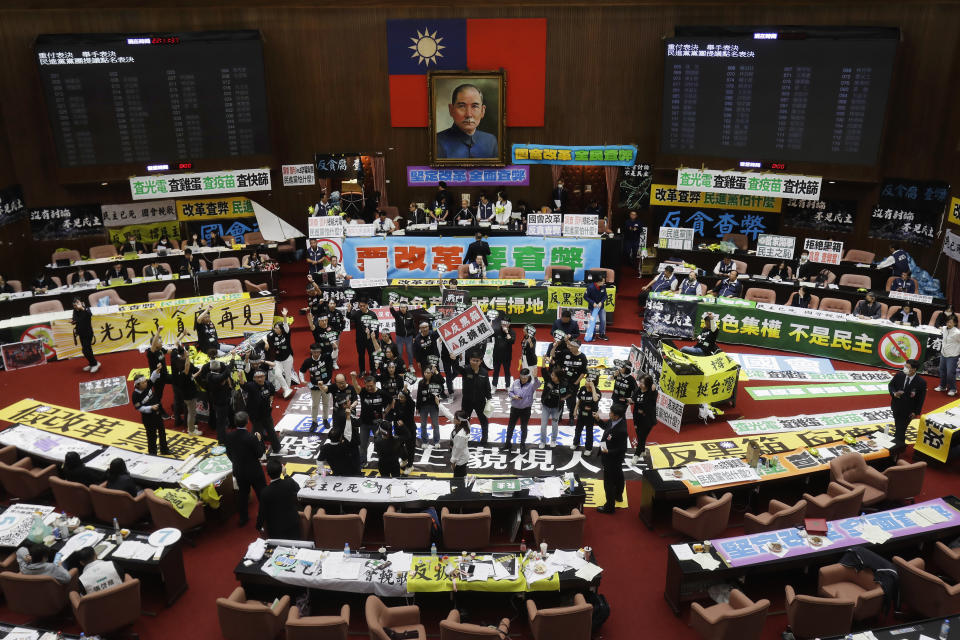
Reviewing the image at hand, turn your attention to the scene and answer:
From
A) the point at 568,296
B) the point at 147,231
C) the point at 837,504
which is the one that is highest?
the point at 147,231

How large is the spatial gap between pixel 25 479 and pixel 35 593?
10.7 ft

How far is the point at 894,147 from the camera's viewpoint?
65.1 feet

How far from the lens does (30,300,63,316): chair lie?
18000mm

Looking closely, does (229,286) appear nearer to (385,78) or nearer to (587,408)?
(385,78)

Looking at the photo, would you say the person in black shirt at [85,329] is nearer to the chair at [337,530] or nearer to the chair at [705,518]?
the chair at [337,530]

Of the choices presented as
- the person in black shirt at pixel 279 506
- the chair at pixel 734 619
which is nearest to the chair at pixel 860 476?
the chair at pixel 734 619

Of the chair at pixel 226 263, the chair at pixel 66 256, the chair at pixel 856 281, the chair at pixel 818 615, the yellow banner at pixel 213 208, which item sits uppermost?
the yellow banner at pixel 213 208

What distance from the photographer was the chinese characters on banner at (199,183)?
69.8 feet

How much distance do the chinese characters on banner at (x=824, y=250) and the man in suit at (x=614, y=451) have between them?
38.6 ft

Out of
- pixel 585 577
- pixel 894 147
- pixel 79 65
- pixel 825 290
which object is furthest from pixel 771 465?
pixel 79 65

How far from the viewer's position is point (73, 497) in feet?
35.9

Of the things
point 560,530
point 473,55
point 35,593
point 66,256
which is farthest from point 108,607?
point 473,55

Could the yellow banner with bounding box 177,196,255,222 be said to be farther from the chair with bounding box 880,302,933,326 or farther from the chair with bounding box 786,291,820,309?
the chair with bounding box 880,302,933,326

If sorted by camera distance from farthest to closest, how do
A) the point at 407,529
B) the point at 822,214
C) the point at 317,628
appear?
the point at 822,214 → the point at 407,529 → the point at 317,628
